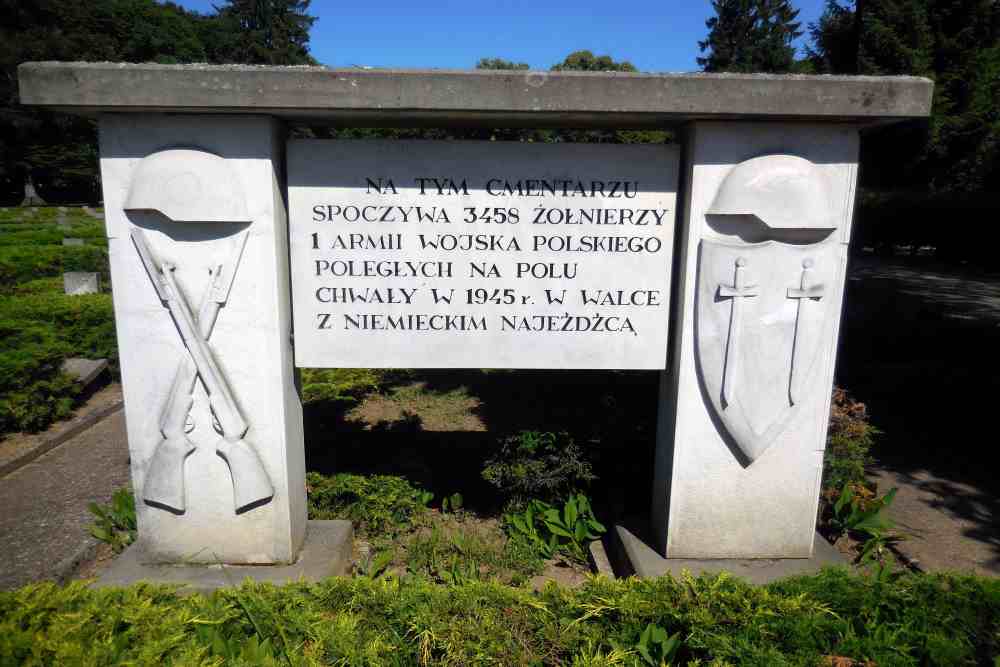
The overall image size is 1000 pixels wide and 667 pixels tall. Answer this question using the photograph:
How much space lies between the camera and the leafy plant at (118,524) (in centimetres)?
393

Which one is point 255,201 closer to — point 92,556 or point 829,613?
point 92,556

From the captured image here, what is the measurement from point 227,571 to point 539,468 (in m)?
1.97

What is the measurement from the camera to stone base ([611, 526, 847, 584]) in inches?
132

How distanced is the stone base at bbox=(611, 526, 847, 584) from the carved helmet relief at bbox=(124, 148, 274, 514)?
2076mm

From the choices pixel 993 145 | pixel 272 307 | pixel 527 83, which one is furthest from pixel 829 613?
pixel 993 145

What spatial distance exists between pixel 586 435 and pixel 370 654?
2479 mm

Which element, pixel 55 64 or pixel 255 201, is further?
pixel 255 201

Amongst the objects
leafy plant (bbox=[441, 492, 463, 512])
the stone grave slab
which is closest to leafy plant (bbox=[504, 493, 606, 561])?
leafy plant (bbox=[441, 492, 463, 512])

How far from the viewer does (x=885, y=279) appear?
17094 millimetres

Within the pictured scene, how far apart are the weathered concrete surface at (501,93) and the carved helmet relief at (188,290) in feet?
1.07

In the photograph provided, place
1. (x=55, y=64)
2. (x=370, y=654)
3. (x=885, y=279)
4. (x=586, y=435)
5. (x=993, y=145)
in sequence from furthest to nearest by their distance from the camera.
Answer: (x=993, y=145), (x=885, y=279), (x=586, y=435), (x=55, y=64), (x=370, y=654)

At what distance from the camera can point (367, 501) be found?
4.23m

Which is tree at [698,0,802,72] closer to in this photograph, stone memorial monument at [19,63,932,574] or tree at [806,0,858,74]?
tree at [806,0,858,74]

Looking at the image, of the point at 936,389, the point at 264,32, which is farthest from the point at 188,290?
the point at 264,32
